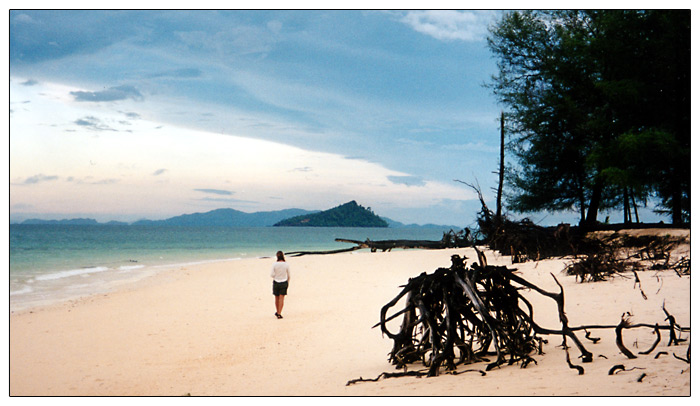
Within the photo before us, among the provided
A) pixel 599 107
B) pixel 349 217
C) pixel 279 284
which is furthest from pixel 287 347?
pixel 349 217

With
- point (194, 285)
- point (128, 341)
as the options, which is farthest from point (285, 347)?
point (194, 285)

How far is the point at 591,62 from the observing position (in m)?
19.0

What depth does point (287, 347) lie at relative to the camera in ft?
24.9

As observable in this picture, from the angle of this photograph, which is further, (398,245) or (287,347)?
(398,245)

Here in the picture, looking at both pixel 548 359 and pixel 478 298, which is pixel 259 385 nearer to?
pixel 478 298

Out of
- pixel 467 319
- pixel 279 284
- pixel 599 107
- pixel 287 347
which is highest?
pixel 599 107

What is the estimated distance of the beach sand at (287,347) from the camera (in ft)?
13.4

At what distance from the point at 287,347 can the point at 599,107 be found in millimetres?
16541

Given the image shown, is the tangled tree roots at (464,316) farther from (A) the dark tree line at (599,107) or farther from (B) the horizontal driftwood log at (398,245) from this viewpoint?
(B) the horizontal driftwood log at (398,245)

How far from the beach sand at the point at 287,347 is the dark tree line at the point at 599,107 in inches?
154

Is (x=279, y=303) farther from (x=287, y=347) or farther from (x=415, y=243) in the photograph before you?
(x=415, y=243)

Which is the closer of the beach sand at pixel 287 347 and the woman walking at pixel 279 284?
the beach sand at pixel 287 347

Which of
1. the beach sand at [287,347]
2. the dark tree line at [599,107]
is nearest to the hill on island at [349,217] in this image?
the dark tree line at [599,107]

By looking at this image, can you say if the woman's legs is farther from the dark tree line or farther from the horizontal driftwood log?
the horizontal driftwood log
